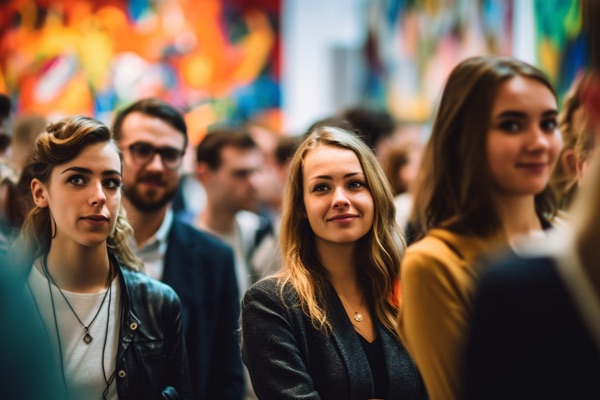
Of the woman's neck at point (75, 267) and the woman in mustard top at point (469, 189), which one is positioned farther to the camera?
the woman's neck at point (75, 267)

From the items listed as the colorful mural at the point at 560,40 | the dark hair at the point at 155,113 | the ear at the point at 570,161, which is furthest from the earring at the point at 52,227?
the colorful mural at the point at 560,40

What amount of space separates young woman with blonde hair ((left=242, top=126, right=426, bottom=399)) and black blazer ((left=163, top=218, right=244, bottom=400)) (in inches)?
28.8

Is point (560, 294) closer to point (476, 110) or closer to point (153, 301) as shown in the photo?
point (476, 110)

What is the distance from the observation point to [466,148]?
2039 mm

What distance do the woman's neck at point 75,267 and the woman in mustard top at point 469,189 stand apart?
1080mm

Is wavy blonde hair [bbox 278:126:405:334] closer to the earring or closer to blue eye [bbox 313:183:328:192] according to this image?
blue eye [bbox 313:183:328:192]

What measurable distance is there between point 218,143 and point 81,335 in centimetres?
230

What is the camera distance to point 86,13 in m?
9.70

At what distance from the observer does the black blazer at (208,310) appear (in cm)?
336

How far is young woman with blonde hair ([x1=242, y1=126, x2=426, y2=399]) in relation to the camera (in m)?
2.49

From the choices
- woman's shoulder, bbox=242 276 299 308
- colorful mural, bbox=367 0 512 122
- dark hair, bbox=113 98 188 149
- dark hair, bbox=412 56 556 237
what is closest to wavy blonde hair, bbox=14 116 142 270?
woman's shoulder, bbox=242 276 299 308

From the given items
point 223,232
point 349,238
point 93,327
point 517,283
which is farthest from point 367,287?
point 223,232

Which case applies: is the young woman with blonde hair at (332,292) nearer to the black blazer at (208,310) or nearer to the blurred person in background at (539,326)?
the black blazer at (208,310)

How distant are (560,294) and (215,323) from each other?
86.9 inches
